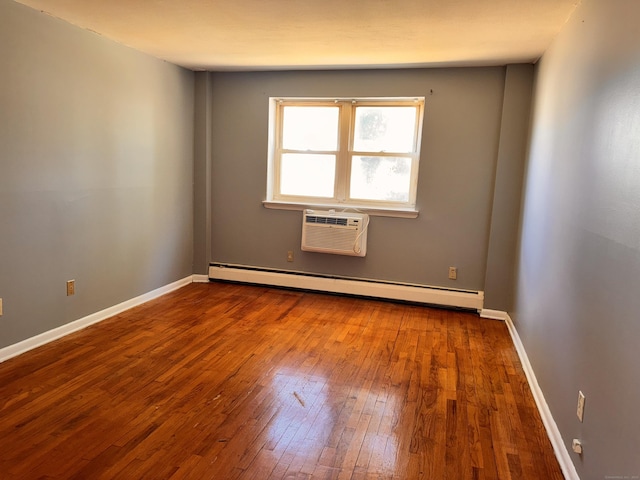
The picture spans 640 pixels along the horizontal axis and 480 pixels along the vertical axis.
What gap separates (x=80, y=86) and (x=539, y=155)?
3325 millimetres

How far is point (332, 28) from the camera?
9.87 ft

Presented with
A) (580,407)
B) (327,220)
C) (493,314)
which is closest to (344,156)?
(327,220)

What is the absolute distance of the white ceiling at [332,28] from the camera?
261 cm

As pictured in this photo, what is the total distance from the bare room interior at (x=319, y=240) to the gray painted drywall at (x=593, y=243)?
17 mm

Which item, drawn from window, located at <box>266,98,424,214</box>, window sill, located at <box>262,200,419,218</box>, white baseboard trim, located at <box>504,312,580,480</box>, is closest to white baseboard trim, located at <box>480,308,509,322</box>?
white baseboard trim, located at <box>504,312,580,480</box>

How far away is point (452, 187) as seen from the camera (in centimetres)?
425

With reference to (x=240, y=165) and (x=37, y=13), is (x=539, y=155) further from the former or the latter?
(x=37, y=13)

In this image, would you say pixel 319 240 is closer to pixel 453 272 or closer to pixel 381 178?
pixel 381 178

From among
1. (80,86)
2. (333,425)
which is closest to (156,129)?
(80,86)

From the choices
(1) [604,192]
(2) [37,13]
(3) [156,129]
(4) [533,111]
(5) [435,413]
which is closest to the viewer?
(1) [604,192]

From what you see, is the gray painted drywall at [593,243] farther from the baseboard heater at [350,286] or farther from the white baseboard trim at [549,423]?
the baseboard heater at [350,286]

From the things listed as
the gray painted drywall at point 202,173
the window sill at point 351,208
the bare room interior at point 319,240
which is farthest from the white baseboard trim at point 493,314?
the gray painted drywall at point 202,173

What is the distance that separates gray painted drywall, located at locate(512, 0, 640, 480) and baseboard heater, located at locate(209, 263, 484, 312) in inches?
51.9

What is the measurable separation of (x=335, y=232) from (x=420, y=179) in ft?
3.18
